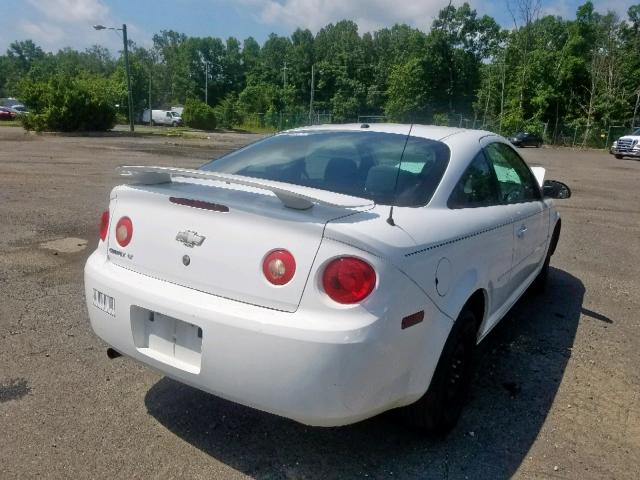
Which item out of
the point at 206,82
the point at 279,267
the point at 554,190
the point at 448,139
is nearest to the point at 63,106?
the point at 554,190

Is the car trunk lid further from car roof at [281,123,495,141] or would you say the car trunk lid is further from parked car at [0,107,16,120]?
parked car at [0,107,16,120]

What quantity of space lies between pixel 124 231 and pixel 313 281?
1.09 metres

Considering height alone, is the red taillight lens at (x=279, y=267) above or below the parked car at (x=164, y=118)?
above

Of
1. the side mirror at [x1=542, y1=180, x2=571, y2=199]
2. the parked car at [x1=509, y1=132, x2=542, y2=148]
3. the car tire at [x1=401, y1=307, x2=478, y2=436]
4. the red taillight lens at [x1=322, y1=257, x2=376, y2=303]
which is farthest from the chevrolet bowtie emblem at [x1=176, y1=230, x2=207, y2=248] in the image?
the parked car at [x1=509, y1=132, x2=542, y2=148]

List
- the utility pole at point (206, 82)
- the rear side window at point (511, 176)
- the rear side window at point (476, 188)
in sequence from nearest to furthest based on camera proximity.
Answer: the rear side window at point (476, 188) → the rear side window at point (511, 176) → the utility pole at point (206, 82)

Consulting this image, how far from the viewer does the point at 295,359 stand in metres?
2.03

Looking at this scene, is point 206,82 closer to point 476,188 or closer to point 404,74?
point 404,74

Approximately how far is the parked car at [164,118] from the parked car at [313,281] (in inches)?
2086

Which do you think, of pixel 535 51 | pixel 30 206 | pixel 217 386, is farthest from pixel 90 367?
pixel 535 51

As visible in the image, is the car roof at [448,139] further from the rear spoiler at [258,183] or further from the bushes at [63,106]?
the bushes at [63,106]

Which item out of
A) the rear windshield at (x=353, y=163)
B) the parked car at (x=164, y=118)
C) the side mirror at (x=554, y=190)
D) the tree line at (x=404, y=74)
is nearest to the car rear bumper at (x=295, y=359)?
the rear windshield at (x=353, y=163)

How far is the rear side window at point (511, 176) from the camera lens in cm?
347

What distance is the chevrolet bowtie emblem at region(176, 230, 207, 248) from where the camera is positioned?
2.31 m

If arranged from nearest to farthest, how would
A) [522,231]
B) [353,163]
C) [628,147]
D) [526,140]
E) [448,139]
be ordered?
[353,163], [448,139], [522,231], [628,147], [526,140]
